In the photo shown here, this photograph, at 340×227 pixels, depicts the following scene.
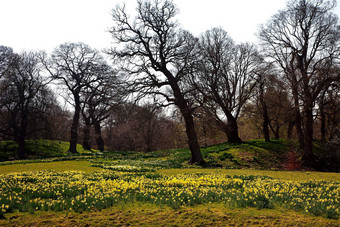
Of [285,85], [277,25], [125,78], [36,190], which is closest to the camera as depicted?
[36,190]

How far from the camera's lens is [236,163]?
22.1 m

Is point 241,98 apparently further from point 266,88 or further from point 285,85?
point 285,85

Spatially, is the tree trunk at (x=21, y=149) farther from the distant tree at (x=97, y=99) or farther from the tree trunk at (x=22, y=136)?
the distant tree at (x=97, y=99)

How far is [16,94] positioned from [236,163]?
27.9 metres

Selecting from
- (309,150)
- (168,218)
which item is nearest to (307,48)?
(309,150)

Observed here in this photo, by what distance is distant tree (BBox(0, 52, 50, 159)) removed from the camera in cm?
3016

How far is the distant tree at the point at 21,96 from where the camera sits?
30156 millimetres

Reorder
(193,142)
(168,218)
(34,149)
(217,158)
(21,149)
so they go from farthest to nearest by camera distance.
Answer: (34,149) < (21,149) < (217,158) < (193,142) < (168,218)

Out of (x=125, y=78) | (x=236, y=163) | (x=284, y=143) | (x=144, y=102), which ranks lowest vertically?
(x=236, y=163)

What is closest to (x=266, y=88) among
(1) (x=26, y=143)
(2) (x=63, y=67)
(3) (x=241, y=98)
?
(3) (x=241, y=98)

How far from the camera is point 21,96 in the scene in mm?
30719

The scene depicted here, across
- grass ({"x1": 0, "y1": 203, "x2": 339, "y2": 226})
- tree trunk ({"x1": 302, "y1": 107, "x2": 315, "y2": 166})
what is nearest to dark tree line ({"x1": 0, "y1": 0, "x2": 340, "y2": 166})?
tree trunk ({"x1": 302, "y1": 107, "x2": 315, "y2": 166})

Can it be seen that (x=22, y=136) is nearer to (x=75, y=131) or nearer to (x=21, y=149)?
(x=21, y=149)

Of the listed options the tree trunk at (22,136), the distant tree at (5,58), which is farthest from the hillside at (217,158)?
the distant tree at (5,58)
